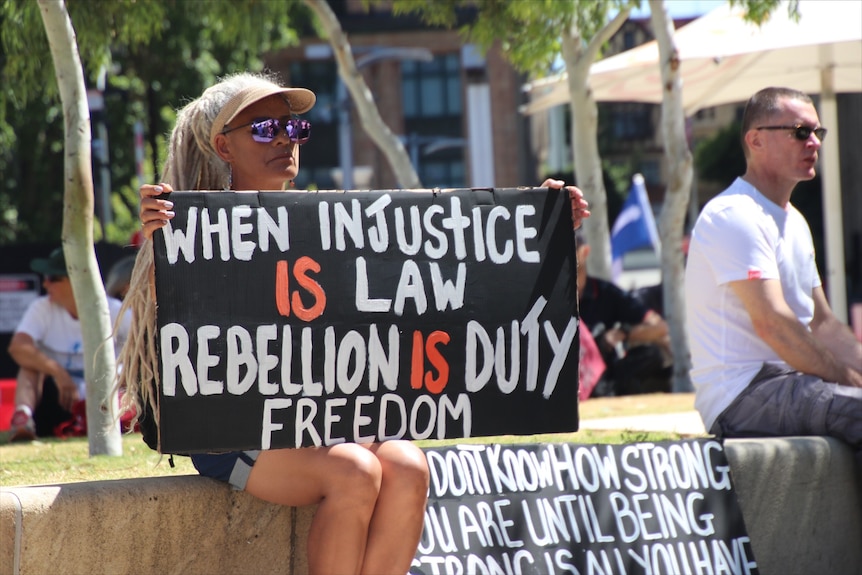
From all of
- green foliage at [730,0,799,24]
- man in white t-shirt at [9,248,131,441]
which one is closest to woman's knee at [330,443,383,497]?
man in white t-shirt at [9,248,131,441]

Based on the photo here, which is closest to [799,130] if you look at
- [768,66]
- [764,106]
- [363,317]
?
[764,106]

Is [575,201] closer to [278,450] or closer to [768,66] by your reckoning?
[278,450]

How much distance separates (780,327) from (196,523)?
2.17 meters

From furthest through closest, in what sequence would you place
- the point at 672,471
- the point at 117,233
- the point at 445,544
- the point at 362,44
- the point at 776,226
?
1. the point at 362,44
2. the point at 117,233
3. the point at 776,226
4. the point at 672,471
5. the point at 445,544

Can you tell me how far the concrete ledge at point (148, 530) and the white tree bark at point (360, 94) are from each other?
234 inches

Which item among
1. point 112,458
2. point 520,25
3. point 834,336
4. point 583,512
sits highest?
point 520,25

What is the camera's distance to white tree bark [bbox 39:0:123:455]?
5102 millimetres

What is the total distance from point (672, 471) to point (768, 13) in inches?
175

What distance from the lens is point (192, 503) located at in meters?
3.60

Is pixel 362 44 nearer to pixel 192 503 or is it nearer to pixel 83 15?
pixel 83 15

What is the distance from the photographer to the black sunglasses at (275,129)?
3.63 metres

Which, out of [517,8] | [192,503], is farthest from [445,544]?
[517,8]

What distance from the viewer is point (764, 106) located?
483 centimetres

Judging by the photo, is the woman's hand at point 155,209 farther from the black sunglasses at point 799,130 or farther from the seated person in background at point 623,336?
the seated person in background at point 623,336
